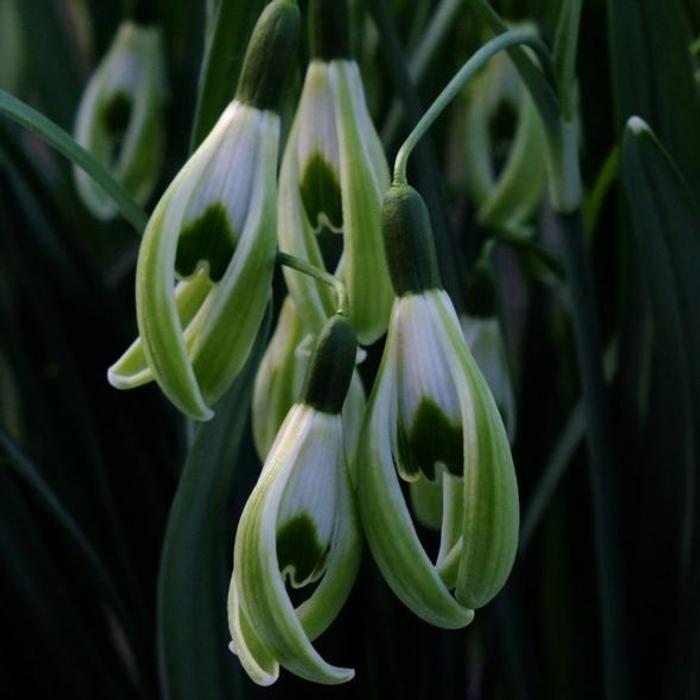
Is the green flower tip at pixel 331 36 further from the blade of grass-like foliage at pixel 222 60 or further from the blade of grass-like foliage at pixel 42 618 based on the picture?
the blade of grass-like foliage at pixel 42 618

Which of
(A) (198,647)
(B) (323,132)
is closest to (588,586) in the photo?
(A) (198,647)

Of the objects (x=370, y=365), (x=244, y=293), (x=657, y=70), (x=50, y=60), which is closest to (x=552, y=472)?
(x=370, y=365)

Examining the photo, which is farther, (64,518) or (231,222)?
(64,518)

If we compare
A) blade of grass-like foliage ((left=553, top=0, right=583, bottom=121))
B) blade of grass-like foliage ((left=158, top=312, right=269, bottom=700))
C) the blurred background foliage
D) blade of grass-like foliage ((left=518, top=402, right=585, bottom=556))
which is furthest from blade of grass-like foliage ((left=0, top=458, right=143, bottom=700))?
blade of grass-like foliage ((left=553, top=0, right=583, bottom=121))

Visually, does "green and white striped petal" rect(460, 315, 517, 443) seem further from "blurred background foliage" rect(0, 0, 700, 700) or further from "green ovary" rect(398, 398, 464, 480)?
"green ovary" rect(398, 398, 464, 480)

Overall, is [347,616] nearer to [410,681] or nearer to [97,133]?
[410,681]

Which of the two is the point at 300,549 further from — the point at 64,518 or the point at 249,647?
the point at 64,518

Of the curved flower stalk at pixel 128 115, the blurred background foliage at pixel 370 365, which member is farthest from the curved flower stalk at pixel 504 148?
the curved flower stalk at pixel 128 115

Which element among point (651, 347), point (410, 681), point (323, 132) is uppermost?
point (323, 132)
